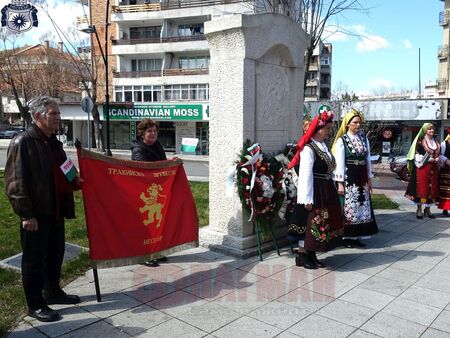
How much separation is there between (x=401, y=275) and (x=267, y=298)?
1.83 meters

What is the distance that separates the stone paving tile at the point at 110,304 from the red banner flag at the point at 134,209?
0.34 m

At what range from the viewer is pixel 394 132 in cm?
2952

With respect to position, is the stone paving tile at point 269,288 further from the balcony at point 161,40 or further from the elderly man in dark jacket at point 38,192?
the balcony at point 161,40

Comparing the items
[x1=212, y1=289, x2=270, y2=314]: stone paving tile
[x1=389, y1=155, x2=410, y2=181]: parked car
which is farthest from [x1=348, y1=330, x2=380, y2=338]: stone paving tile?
[x1=389, y1=155, x2=410, y2=181]: parked car

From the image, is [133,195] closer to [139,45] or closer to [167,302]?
[167,302]

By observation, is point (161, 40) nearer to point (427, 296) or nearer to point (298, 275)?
point (298, 275)

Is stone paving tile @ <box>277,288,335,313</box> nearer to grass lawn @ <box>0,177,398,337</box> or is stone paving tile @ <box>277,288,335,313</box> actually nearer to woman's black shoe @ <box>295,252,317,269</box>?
woman's black shoe @ <box>295,252,317,269</box>

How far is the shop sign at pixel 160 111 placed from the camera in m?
32.8

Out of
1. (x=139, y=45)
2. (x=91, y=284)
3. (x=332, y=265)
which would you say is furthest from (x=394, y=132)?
(x=91, y=284)

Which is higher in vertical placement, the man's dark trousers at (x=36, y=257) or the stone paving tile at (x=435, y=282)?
the man's dark trousers at (x=36, y=257)

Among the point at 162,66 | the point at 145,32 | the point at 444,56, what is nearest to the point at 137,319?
the point at 162,66

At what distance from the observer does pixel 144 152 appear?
5238mm

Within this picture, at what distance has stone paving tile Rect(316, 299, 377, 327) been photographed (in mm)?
3766

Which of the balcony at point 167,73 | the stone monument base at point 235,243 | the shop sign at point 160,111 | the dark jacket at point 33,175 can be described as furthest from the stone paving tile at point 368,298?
the balcony at point 167,73
